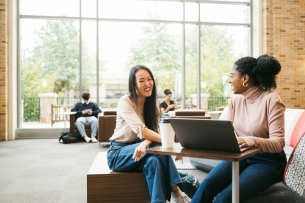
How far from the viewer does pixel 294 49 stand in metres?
7.16

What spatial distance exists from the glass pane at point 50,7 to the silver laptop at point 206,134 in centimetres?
639

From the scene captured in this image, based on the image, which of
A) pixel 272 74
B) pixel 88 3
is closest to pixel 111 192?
pixel 272 74

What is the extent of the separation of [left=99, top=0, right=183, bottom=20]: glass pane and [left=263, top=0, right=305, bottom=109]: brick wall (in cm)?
229

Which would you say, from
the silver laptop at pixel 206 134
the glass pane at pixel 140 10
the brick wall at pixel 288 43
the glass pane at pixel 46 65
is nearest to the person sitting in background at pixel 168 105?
the glass pane at pixel 140 10

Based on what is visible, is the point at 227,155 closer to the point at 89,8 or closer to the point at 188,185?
the point at 188,185

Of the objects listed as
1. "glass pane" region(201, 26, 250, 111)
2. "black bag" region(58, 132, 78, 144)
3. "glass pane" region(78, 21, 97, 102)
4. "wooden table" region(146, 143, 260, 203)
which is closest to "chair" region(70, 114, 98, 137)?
"black bag" region(58, 132, 78, 144)

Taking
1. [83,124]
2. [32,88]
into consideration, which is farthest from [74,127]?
[32,88]

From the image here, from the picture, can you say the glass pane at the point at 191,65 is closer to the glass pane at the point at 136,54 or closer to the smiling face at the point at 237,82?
the glass pane at the point at 136,54

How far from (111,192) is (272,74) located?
4.55ft

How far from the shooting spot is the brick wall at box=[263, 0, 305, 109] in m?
7.12

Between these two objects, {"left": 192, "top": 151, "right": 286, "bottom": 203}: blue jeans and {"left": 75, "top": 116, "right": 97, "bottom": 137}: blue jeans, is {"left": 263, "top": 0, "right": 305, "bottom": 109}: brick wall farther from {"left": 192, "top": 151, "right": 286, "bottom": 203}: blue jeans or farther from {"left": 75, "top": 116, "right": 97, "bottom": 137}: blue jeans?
{"left": 192, "top": 151, "right": 286, "bottom": 203}: blue jeans

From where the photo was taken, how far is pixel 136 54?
7.45 metres

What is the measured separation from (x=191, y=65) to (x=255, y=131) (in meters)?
5.86

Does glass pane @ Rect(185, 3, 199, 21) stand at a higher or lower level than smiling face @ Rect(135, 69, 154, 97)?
higher
